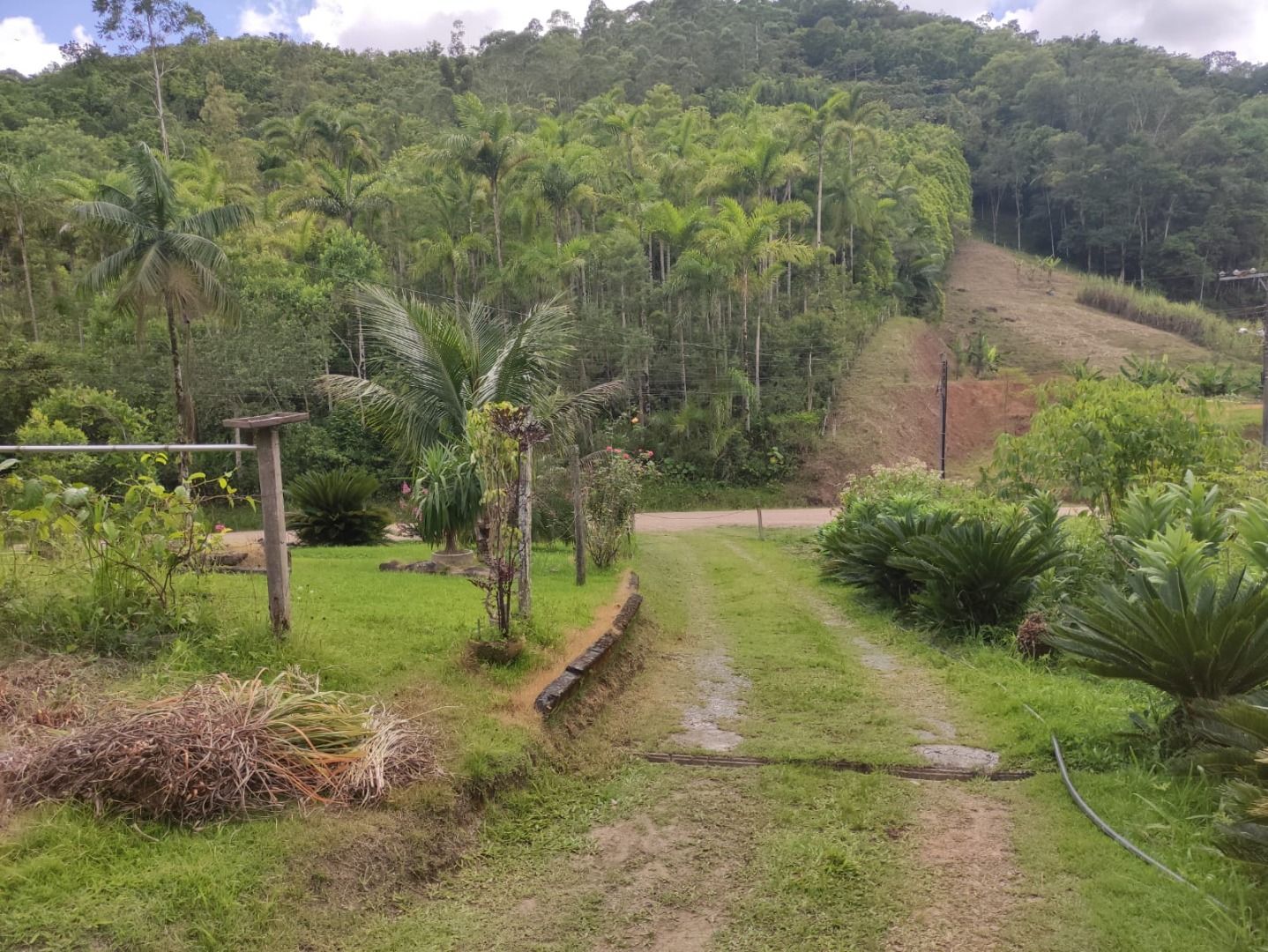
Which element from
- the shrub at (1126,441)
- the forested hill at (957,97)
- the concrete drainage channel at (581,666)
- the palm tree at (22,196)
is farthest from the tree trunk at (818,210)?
the concrete drainage channel at (581,666)

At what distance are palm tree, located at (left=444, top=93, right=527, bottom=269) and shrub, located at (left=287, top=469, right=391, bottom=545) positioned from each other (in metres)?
17.7

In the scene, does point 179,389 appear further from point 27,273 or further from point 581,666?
point 581,666

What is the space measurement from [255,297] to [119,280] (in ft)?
25.5

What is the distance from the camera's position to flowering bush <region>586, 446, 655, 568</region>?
451 inches

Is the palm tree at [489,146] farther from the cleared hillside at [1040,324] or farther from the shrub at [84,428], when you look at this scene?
the cleared hillside at [1040,324]

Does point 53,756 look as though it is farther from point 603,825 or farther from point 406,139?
point 406,139

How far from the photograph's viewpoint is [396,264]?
34.7 metres

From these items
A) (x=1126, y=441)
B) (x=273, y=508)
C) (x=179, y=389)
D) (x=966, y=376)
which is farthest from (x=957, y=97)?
(x=273, y=508)

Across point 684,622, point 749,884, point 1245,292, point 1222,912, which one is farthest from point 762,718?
point 1245,292

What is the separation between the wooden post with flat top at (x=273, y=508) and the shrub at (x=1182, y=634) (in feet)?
15.3

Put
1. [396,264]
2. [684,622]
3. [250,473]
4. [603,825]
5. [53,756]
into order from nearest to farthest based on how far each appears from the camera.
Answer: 1. [53,756]
2. [603,825]
3. [684,622]
4. [250,473]
5. [396,264]

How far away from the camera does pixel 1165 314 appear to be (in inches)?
1935

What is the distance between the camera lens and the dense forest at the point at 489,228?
24766 millimetres

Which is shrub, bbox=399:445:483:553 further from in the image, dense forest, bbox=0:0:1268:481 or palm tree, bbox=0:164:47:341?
palm tree, bbox=0:164:47:341
